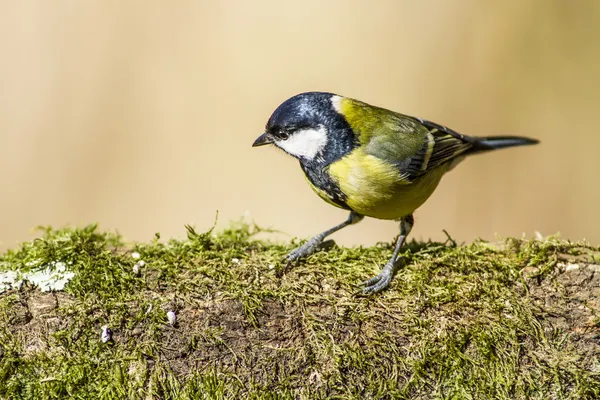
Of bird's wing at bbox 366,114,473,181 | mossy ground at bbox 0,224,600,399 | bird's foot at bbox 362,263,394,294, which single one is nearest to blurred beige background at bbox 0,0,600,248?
bird's wing at bbox 366,114,473,181

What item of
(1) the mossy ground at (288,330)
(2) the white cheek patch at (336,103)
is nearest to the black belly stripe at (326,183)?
(2) the white cheek patch at (336,103)

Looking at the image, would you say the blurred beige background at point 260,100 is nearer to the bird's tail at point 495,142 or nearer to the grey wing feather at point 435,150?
A: the bird's tail at point 495,142

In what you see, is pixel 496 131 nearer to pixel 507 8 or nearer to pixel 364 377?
pixel 507 8

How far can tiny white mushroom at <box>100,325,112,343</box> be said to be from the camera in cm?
272

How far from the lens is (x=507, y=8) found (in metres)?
6.78

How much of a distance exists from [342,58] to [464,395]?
5.17 m

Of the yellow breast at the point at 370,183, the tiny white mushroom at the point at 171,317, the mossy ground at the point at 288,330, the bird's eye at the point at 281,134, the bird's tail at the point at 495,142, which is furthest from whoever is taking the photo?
the bird's tail at the point at 495,142

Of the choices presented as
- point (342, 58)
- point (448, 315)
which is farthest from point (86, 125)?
point (448, 315)

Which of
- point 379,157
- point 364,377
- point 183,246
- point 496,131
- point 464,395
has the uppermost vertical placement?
point 496,131

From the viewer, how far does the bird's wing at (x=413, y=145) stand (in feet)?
12.5

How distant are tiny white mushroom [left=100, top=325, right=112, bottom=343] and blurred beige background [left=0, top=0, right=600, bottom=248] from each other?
4207mm

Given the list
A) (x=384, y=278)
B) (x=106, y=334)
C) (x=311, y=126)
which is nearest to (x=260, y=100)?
(x=311, y=126)

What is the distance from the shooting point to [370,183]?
3.63 meters

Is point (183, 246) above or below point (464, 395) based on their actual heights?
above
